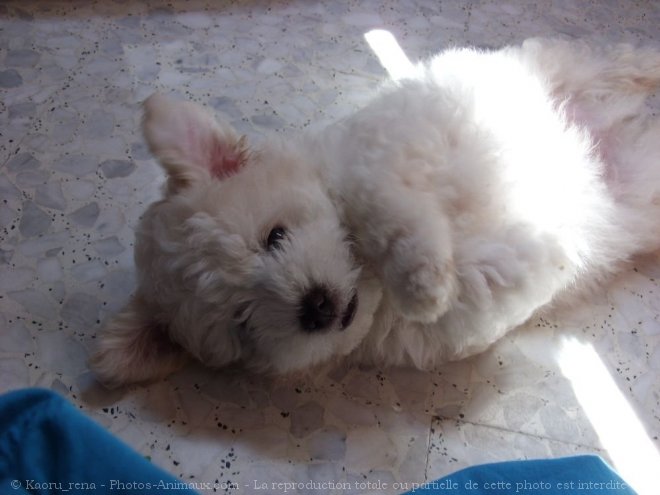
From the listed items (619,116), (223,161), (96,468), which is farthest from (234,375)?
(619,116)

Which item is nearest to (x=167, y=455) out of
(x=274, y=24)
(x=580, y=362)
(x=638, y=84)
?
(x=580, y=362)

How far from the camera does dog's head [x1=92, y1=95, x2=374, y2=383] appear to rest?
1141 millimetres

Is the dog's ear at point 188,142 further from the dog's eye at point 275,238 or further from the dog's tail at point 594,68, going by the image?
the dog's tail at point 594,68

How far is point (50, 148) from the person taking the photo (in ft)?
5.88

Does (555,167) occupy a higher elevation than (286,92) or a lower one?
higher

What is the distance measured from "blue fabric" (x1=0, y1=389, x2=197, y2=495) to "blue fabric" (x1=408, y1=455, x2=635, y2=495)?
1.74 feet

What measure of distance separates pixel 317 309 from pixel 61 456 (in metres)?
0.58

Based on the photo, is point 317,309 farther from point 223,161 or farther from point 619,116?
point 619,116

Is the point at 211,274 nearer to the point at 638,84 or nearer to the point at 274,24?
the point at 274,24

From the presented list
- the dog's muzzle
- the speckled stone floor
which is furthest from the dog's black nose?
the speckled stone floor

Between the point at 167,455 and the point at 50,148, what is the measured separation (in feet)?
3.37

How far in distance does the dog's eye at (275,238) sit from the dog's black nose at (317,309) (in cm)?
11

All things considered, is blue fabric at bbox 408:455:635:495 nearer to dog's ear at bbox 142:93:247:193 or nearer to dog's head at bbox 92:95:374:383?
dog's head at bbox 92:95:374:383

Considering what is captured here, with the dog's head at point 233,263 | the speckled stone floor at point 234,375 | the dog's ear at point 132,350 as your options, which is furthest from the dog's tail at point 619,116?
the dog's ear at point 132,350
